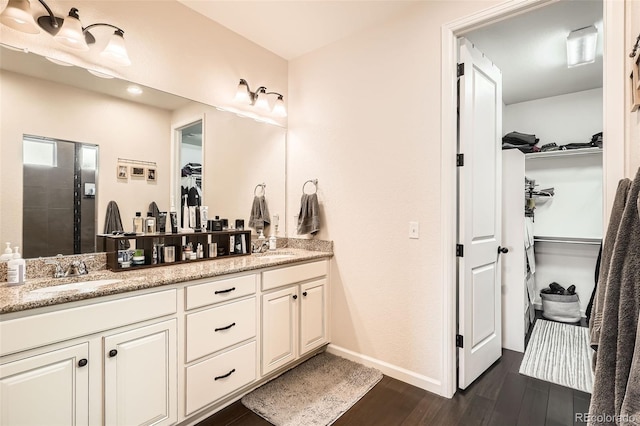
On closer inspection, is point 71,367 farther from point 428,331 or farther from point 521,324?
point 521,324

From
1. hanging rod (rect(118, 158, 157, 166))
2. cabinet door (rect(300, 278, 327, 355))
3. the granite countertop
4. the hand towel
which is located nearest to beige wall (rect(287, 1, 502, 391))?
cabinet door (rect(300, 278, 327, 355))

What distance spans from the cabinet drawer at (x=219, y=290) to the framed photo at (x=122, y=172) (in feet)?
2.92

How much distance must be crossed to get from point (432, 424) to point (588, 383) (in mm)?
1337

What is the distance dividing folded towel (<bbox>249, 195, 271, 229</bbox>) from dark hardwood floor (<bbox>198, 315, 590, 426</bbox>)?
1438mm

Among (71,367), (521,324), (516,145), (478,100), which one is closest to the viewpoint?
(71,367)

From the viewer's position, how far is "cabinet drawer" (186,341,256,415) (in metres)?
1.75

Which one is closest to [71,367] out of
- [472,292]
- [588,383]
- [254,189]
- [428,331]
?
[254,189]

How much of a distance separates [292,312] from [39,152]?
1870 millimetres

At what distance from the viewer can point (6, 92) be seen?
1.59 meters

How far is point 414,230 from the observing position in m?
2.26

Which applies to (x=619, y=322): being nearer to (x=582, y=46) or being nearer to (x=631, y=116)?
(x=631, y=116)

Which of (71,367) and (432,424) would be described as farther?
(432,424)

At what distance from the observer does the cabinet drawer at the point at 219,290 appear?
1.76 metres

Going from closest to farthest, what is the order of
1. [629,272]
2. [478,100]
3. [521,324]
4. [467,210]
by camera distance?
1. [629,272]
2. [467,210]
3. [478,100]
4. [521,324]
